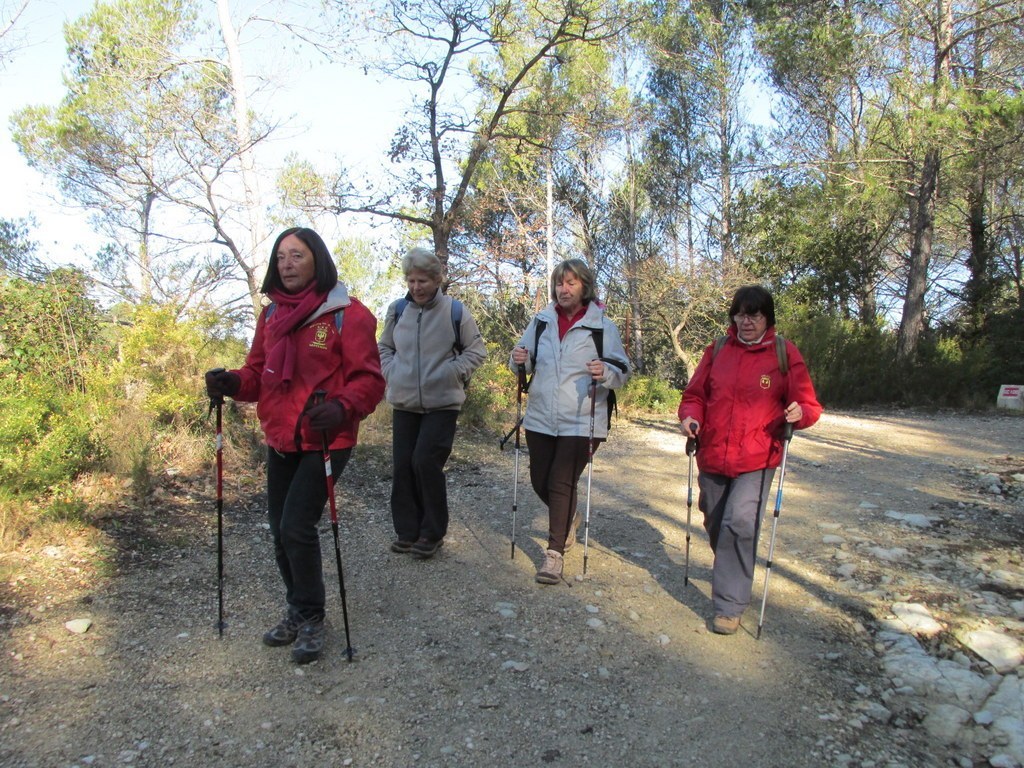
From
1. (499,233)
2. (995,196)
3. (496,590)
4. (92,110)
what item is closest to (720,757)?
(496,590)

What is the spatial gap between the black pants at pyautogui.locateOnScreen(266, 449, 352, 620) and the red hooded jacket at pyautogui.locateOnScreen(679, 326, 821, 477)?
204cm

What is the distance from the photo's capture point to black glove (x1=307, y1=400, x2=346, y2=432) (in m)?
3.30

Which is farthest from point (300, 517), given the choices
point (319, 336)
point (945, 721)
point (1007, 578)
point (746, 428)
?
point (1007, 578)

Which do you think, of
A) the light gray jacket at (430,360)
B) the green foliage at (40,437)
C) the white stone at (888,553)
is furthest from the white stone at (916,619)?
the green foliage at (40,437)

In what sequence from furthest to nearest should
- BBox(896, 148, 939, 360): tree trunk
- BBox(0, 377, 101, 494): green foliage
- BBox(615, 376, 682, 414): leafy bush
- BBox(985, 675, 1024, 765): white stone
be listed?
BBox(896, 148, 939, 360): tree trunk < BBox(615, 376, 682, 414): leafy bush < BBox(0, 377, 101, 494): green foliage < BBox(985, 675, 1024, 765): white stone

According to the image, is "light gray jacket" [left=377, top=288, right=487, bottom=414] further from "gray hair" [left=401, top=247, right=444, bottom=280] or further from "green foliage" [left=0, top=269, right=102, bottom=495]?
"green foliage" [left=0, top=269, right=102, bottom=495]

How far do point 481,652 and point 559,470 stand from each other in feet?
4.35

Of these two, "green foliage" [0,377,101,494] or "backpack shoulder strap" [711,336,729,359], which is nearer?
"backpack shoulder strap" [711,336,729,359]

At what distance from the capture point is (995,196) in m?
27.0

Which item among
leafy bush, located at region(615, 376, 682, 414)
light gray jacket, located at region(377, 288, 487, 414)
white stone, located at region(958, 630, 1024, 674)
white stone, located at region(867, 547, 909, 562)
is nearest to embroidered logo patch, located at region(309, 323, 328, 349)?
light gray jacket, located at region(377, 288, 487, 414)

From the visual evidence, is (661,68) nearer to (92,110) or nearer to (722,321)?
(722,321)

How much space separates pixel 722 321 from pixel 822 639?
64.2 feet

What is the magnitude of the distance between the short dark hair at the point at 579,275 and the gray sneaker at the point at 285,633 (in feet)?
8.08

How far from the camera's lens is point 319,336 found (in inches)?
138
